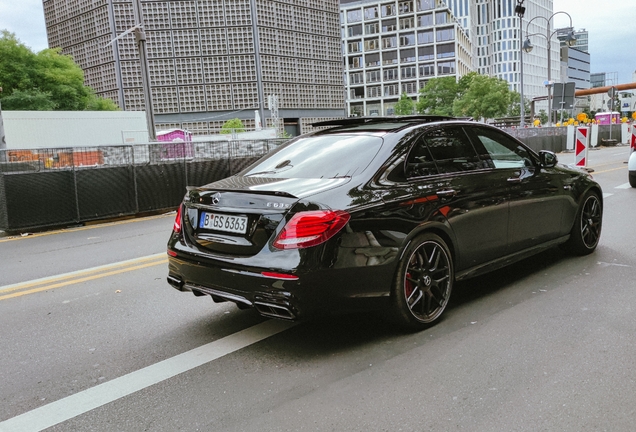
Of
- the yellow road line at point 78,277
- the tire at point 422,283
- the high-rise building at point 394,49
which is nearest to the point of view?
the tire at point 422,283

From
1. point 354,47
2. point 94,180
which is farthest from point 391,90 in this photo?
point 94,180

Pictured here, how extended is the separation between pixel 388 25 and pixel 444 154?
387 feet

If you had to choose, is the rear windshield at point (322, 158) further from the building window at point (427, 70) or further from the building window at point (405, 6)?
the building window at point (405, 6)

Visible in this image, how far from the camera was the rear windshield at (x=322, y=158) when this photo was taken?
4184 mm

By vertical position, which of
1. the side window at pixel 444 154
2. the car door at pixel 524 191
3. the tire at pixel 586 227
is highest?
the side window at pixel 444 154

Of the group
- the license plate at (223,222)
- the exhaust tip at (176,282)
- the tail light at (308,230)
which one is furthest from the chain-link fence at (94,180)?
the tail light at (308,230)

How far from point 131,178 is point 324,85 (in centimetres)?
7105

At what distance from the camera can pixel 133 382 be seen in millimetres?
3443

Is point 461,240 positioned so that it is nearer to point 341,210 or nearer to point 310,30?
point 341,210

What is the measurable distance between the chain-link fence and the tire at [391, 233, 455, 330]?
8930mm

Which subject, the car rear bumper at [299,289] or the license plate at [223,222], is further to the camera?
the license plate at [223,222]

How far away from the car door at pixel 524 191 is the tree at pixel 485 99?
84876 millimetres

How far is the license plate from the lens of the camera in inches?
149

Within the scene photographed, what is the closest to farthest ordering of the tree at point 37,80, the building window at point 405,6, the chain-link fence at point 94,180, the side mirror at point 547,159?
the side mirror at point 547,159, the chain-link fence at point 94,180, the tree at point 37,80, the building window at point 405,6
